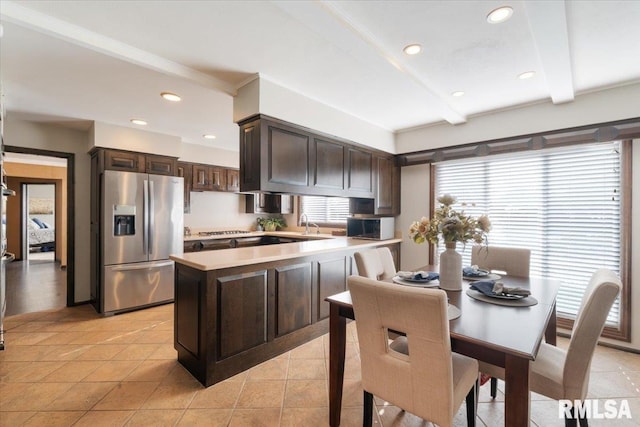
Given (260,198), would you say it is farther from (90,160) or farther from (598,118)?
(598,118)

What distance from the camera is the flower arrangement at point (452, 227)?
76.0 inches

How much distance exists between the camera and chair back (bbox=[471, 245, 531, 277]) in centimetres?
247

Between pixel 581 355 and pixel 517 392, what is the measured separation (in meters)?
0.51

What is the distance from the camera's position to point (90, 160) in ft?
13.1

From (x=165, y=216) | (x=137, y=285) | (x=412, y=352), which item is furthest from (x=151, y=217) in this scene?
(x=412, y=352)

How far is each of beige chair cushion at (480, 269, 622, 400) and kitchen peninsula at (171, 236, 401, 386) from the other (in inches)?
72.7

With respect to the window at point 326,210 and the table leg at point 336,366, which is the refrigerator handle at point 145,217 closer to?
→ the window at point 326,210

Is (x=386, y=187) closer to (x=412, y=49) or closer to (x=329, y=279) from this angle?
(x=329, y=279)

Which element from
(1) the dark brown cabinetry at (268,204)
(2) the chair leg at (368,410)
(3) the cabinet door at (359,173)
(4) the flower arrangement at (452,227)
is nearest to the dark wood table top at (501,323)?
(4) the flower arrangement at (452,227)

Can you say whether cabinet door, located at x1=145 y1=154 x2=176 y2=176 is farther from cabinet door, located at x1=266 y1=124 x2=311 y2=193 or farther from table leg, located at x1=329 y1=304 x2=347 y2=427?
table leg, located at x1=329 y1=304 x2=347 y2=427

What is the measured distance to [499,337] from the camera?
1.20 metres

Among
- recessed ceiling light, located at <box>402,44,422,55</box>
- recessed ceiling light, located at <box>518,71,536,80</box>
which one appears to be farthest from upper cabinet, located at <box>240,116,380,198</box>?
recessed ceiling light, located at <box>518,71,536,80</box>

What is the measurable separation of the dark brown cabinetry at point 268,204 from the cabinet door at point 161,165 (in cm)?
173

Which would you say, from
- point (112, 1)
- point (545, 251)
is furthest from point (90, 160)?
point (545, 251)
